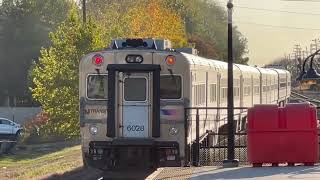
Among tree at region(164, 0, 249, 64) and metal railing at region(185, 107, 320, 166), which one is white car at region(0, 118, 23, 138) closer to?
metal railing at region(185, 107, 320, 166)

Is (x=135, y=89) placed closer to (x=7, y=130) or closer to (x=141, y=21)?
(x=7, y=130)

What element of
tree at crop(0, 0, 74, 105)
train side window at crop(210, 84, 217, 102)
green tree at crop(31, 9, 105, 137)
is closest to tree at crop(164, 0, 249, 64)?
tree at crop(0, 0, 74, 105)

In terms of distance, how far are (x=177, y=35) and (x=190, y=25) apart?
42.1 m

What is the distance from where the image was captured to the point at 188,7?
98500mm

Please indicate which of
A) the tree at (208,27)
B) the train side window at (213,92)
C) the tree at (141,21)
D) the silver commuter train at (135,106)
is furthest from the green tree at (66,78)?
the tree at (208,27)

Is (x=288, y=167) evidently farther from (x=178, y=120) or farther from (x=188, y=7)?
(x=188, y=7)

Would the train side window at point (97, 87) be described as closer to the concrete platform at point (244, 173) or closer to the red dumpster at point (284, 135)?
the concrete platform at point (244, 173)

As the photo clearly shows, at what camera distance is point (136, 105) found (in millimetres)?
16250

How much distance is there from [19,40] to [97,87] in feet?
208

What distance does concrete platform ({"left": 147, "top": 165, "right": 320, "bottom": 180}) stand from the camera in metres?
14.2

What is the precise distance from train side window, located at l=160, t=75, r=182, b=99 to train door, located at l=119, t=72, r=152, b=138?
1.18 feet

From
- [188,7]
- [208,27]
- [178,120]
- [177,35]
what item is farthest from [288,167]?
[208,27]

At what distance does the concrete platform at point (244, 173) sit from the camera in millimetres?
14162

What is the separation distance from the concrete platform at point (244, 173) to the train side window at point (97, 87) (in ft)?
7.29
